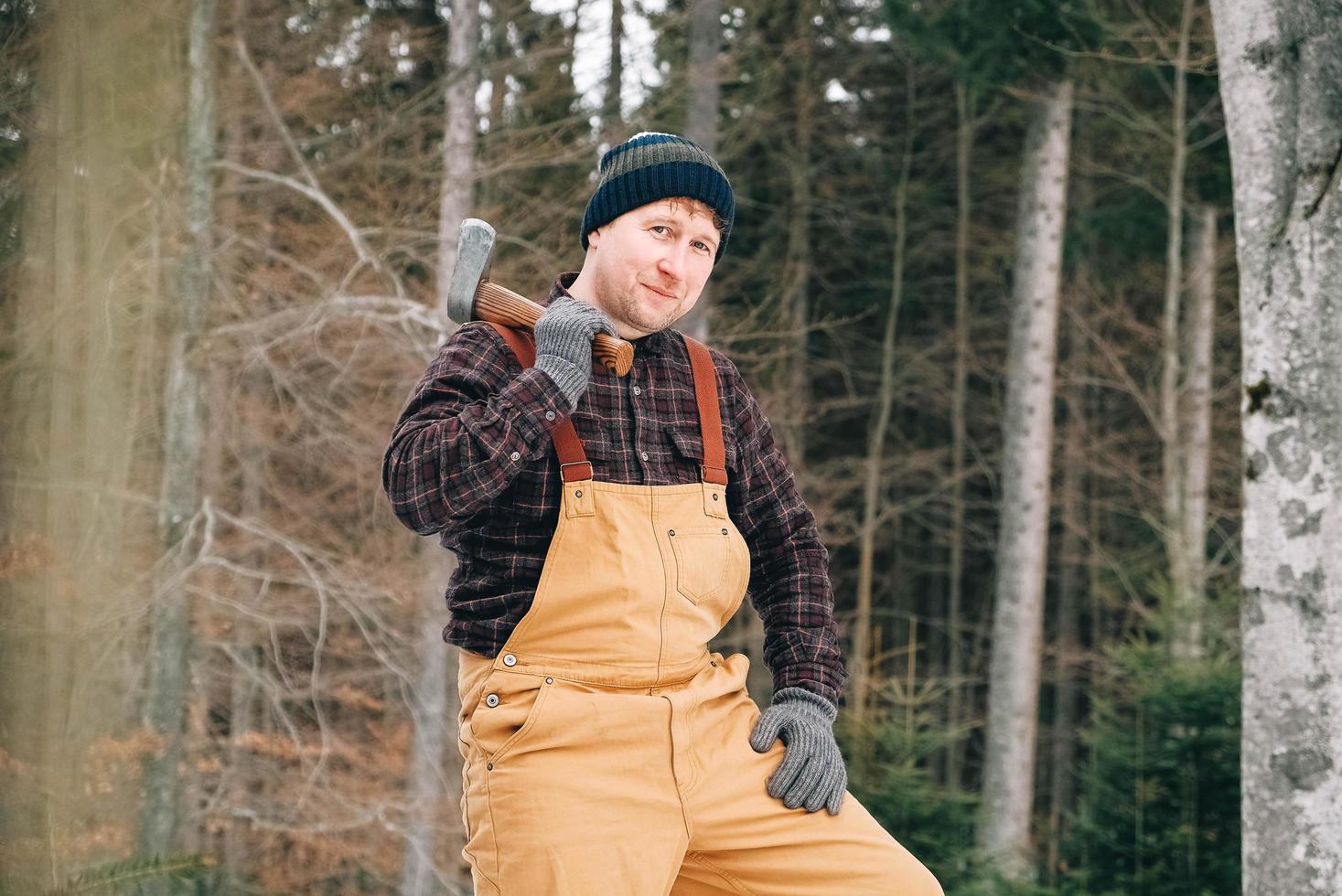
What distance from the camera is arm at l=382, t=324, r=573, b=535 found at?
2.11 meters

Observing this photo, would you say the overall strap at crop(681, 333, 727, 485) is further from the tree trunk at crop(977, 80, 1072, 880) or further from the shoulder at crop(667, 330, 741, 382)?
the tree trunk at crop(977, 80, 1072, 880)

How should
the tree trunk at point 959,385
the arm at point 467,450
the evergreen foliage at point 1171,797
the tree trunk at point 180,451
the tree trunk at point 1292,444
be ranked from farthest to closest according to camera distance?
the tree trunk at point 959,385
the tree trunk at point 180,451
the evergreen foliage at point 1171,797
the tree trunk at point 1292,444
the arm at point 467,450

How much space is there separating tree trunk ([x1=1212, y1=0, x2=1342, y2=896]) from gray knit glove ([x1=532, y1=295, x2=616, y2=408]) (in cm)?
215

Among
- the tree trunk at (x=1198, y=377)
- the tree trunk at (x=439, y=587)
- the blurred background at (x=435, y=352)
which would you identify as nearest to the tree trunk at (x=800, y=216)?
the blurred background at (x=435, y=352)

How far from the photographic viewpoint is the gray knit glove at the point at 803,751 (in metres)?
2.37

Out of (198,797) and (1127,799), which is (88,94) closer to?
(1127,799)

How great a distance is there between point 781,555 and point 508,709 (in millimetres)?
750

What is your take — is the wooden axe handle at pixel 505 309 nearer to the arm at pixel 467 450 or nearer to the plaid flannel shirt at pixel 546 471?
the plaid flannel shirt at pixel 546 471

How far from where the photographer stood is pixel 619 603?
7.37 feet

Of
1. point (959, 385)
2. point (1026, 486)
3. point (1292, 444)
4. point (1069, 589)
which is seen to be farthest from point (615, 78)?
point (1069, 589)

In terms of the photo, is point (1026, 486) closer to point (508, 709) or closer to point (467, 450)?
point (508, 709)

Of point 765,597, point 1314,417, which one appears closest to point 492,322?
point 765,597

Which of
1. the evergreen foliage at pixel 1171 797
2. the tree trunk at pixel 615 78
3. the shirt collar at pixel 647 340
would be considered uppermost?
the tree trunk at pixel 615 78

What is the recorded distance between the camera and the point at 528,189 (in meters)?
11.2
